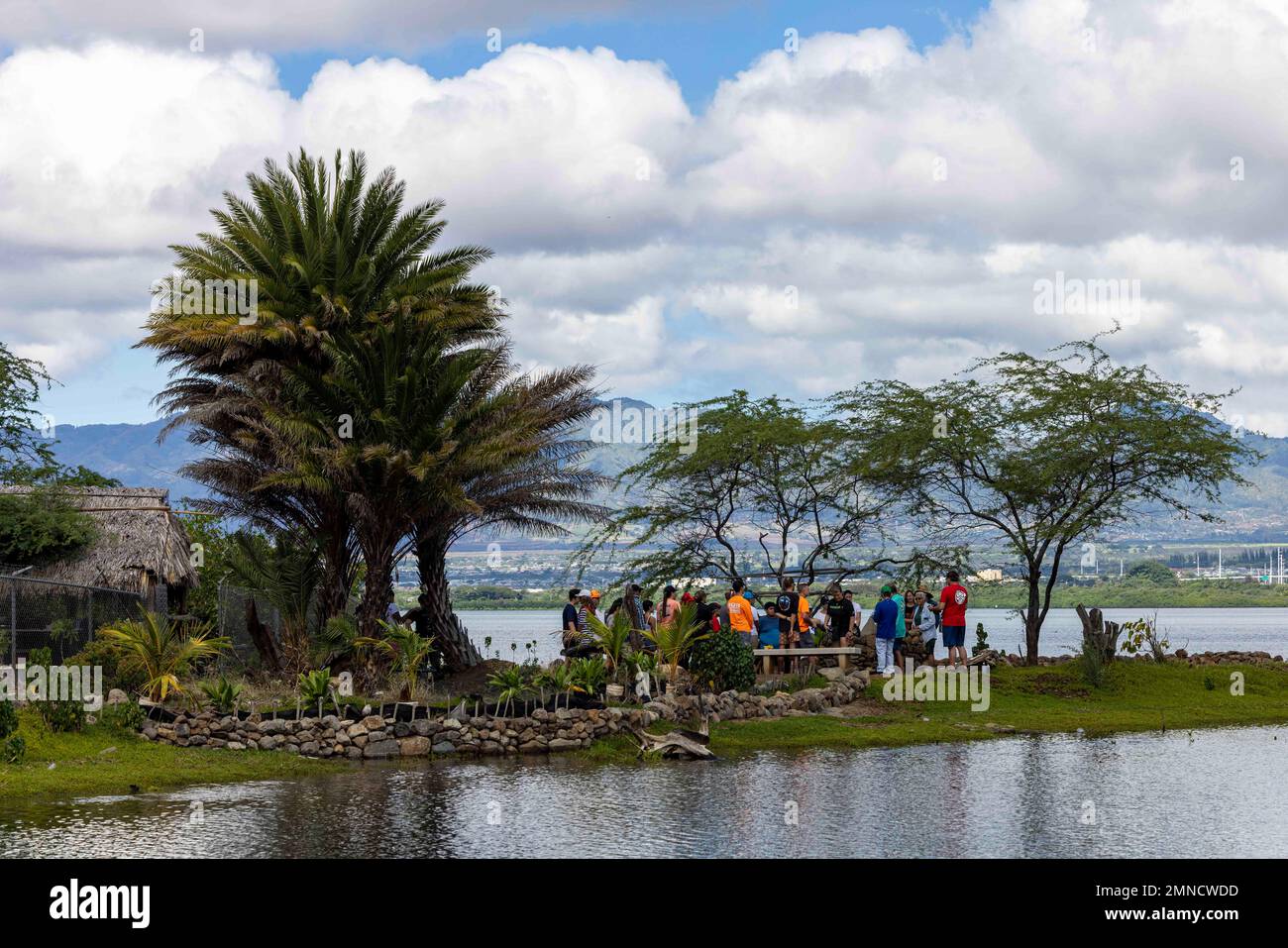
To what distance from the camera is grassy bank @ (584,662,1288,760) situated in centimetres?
2180

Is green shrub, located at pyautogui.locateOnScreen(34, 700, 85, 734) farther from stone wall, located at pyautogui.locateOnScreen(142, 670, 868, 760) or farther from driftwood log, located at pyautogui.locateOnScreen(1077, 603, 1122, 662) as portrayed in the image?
driftwood log, located at pyautogui.locateOnScreen(1077, 603, 1122, 662)

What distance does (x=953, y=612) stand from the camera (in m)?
25.4

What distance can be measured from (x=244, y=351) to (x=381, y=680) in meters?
8.10

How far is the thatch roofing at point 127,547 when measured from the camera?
28875mm

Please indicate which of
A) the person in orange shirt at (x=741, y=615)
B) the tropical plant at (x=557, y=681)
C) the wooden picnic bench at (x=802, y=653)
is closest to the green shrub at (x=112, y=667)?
the tropical plant at (x=557, y=681)

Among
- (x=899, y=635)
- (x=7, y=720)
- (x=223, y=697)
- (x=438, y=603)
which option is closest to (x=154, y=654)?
(x=223, y=697)

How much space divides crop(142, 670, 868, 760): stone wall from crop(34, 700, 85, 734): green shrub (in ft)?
3.21

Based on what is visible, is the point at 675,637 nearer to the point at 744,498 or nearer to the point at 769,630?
the point at 769,630

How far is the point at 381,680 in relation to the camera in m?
25.9

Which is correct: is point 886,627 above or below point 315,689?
above

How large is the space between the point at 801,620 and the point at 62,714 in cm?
1358

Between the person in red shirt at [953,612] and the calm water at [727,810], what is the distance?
5183 mm
